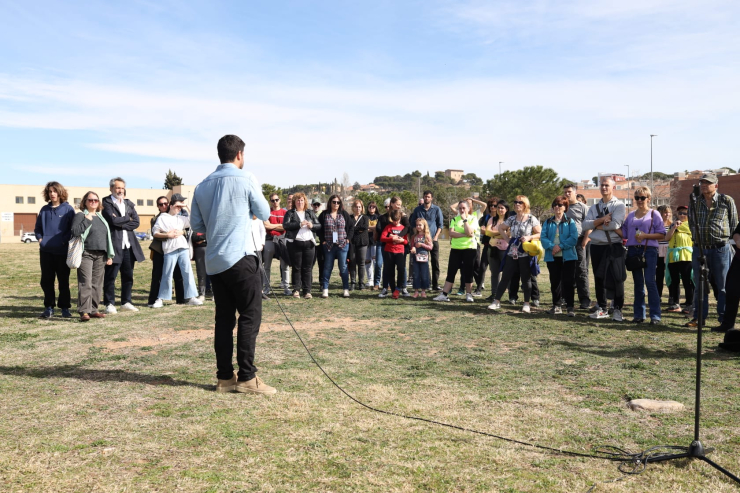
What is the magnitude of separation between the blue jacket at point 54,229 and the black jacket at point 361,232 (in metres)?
5.74

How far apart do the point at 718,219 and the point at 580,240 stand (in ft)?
6.93

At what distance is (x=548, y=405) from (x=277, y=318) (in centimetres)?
516

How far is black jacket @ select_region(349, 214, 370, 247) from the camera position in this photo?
1270 centimetres

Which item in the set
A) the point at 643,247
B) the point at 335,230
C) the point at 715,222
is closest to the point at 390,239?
the point at 335,230

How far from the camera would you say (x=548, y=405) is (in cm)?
468

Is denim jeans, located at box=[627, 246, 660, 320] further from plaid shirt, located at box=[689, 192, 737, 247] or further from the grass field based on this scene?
plaid shirt, located at box=[689, 192, 737, 247]

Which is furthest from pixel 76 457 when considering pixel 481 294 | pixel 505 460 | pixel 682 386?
pixel 481 294

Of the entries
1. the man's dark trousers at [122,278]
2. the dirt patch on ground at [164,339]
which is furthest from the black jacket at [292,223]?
the dirt patch on ground at [164,339]

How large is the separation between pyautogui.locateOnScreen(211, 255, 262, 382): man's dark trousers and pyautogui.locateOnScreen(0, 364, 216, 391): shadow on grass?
1.23 feet

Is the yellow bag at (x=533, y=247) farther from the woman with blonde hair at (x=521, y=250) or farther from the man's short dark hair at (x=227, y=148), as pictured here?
the man's short dark hair at (x=227, y=148)

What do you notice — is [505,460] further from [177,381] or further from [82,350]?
[82,350]

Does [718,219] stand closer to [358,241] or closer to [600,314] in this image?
[600,314]

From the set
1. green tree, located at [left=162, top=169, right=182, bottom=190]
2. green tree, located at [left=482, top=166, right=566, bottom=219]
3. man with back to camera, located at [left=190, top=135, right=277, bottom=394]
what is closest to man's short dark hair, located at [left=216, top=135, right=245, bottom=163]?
man with back to camera, located at [left=190, top=135, right=277, bottom=394]

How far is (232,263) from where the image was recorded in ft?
16.1
